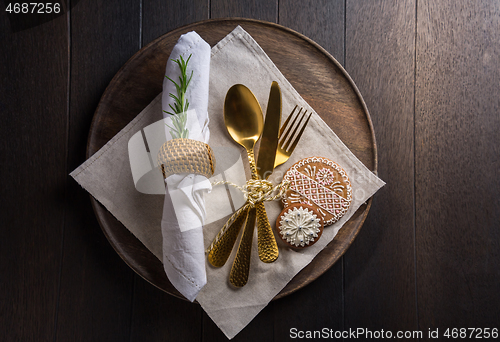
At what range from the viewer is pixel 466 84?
57 cm

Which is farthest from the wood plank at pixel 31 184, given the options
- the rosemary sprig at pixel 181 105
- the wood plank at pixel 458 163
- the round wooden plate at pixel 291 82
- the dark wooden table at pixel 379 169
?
the wood plank at pixel 458 163

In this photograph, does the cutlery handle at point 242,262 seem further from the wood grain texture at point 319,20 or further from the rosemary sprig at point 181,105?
the wood grain texture at point 319,20

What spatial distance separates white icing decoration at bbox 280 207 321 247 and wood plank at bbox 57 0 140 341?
29 cm

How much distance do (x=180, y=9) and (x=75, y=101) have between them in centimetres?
25

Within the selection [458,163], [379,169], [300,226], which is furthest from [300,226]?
[458,163]

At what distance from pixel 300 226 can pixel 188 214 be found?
158 millimetres

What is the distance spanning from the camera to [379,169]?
55 cm

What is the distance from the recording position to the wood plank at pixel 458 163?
548 mm

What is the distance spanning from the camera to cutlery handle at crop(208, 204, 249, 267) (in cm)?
43

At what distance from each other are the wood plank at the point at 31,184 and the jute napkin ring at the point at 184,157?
249mm

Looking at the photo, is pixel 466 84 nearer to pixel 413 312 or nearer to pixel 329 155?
pixel 329 155

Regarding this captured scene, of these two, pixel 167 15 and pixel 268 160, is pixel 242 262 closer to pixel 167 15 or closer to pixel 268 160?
pixel 268 160

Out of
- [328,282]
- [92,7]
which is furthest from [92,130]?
[328,282]

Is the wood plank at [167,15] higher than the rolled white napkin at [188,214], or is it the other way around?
the wood plank at [167,15]
